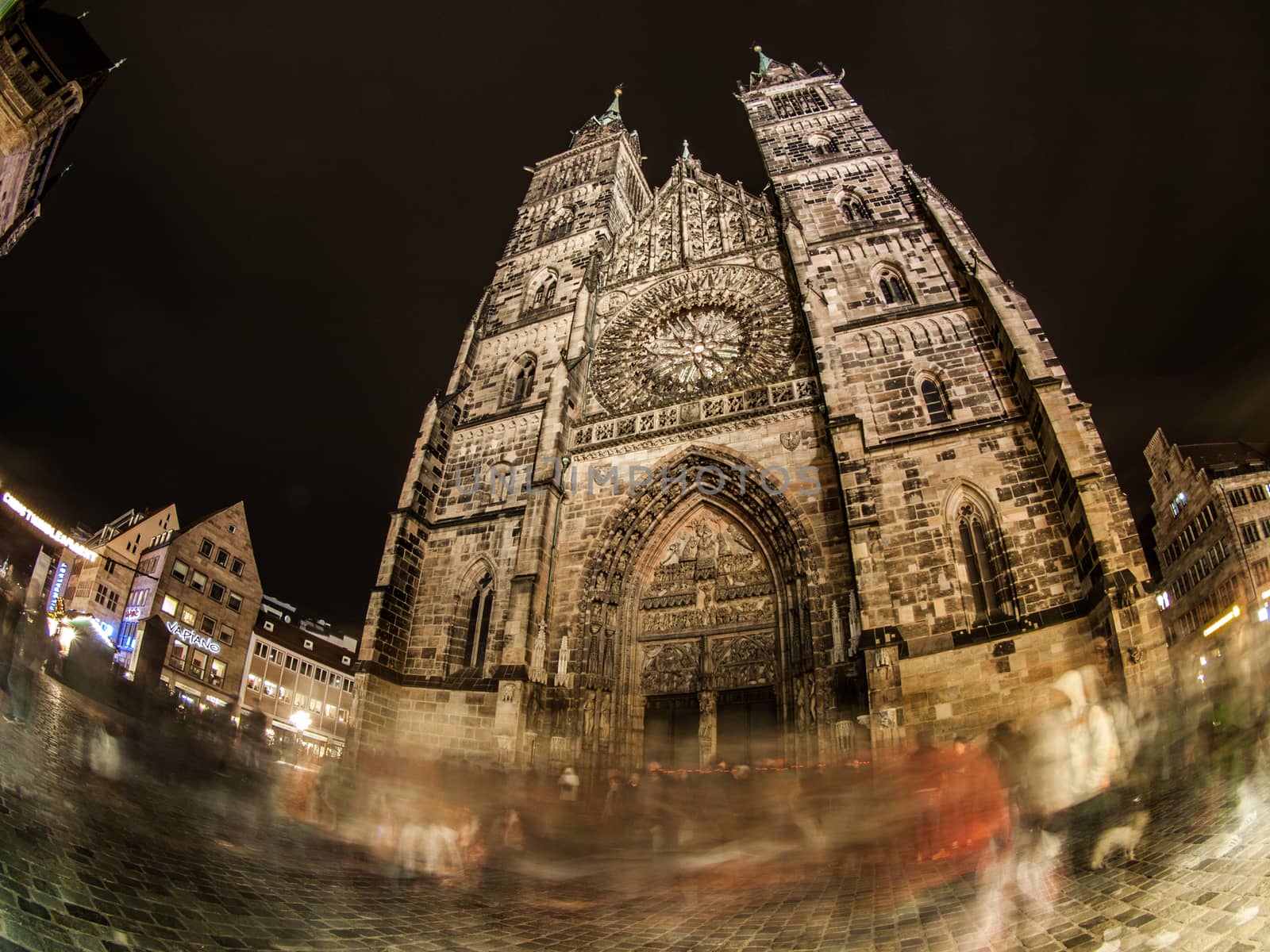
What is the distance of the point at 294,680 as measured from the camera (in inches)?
1248

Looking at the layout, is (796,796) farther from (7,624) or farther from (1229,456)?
(1229,456)

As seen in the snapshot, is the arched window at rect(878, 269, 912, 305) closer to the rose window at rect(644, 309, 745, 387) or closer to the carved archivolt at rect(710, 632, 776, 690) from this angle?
the rose window at rect(644, 309, 745, 387)

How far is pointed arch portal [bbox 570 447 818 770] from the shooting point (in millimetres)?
11891

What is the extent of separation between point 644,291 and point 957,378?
354 inches

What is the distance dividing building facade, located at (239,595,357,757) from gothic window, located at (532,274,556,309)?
61.6 feet

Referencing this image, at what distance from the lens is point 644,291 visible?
18484 millimetres

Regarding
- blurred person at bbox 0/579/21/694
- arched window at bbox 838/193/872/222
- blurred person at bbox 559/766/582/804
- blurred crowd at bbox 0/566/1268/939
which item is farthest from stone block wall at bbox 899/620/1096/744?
arched window at bbox 838/193/872/222

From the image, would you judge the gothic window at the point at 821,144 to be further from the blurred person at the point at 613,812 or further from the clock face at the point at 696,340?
the blurred person at the point at 613,812

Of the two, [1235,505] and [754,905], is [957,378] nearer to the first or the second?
[754,905]

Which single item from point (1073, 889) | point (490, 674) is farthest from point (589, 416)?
point (1073, 889)

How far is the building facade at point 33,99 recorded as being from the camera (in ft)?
65.6

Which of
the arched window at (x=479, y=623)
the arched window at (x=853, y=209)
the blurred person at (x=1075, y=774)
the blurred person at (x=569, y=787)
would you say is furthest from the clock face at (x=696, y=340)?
the blurred person at (x=1075, y=774)

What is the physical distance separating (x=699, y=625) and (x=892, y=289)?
933cm

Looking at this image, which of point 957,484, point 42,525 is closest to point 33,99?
point 42,525
